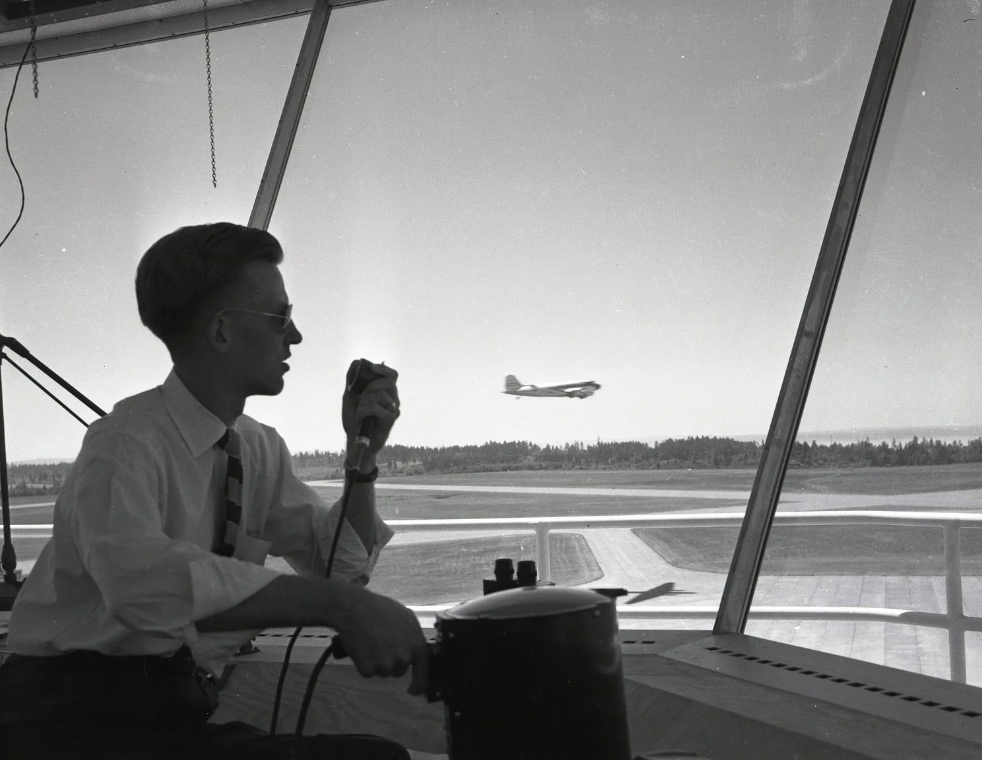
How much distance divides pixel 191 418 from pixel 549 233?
2.11m

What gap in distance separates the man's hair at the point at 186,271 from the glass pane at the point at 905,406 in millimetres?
1552

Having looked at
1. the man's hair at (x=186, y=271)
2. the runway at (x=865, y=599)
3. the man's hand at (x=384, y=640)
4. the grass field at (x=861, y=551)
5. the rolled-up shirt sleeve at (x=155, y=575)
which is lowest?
the runway at (x=865, y=599)

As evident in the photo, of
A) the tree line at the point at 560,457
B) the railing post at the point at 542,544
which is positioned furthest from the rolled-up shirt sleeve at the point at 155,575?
the railing post at the point at 542,544

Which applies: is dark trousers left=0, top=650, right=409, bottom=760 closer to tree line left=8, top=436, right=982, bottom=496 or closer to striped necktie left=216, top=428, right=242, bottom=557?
striped necktie left=216, top=428, right=242, bottom=557

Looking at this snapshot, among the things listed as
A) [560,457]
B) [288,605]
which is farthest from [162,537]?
[560,457]

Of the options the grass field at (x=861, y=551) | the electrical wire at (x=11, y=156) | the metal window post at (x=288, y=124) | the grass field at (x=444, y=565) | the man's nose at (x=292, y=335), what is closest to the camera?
the man's nose at (x=292, y=335)

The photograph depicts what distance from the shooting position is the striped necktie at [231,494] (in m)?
1.34

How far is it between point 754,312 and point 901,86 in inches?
32.7

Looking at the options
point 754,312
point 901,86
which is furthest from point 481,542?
point 901,86

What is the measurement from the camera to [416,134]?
3258mm

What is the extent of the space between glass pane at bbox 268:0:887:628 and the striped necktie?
1.55 m

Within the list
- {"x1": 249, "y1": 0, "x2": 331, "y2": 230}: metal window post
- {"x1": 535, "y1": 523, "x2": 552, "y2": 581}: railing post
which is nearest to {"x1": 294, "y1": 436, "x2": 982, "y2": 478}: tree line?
{"x1": 535, "y1": 523, "x2": 552, "y2": 581}: railing post

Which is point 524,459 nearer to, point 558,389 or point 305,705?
point 558,389

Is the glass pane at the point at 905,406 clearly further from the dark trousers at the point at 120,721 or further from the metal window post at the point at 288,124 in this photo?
the metal window post at the point at 288,124
